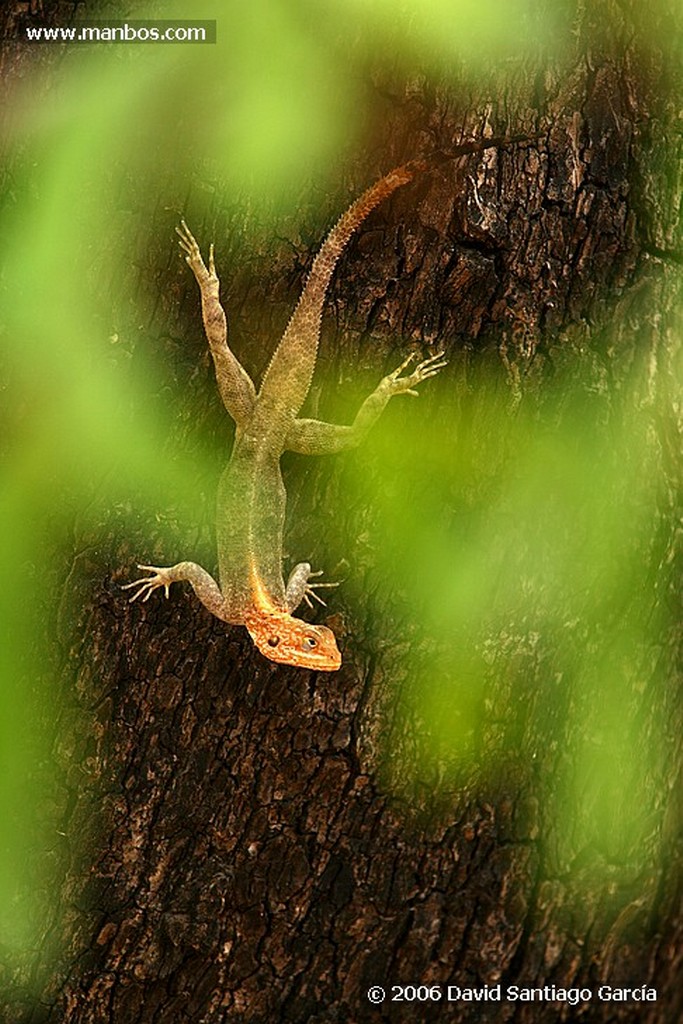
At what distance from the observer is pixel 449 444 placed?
252cm

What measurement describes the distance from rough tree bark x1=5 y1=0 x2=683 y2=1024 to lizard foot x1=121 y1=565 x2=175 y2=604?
35mm

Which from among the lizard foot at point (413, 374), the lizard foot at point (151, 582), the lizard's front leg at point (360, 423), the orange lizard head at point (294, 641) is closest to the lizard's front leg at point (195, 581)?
the lizard foot at point (151, 582)

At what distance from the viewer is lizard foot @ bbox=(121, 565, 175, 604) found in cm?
262

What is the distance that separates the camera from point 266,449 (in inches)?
103

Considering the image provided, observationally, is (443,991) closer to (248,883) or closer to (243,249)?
(248,883)

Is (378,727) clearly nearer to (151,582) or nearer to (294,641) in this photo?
(294,641)

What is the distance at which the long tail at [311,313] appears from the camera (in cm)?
243

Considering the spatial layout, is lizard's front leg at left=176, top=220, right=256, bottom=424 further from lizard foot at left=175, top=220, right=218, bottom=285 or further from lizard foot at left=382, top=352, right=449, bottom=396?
lizard foot at left=382, top=352, right=449, bottom=396

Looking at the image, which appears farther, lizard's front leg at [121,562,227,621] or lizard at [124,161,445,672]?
lizard's front leg at [121,562,227,621]

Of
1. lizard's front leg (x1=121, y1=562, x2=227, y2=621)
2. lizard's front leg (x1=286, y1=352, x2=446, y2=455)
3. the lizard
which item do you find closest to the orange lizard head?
the lizard

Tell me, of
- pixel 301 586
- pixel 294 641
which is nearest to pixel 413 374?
pixel 301 586

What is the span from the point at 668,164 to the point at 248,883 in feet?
7.05

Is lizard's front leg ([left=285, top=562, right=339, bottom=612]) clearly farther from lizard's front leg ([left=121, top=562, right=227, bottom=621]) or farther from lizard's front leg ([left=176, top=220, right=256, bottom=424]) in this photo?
lizard's front leg ([left=176, top=220, right=256, bottom=424])

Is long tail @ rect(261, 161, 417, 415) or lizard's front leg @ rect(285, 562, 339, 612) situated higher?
long tail @ rect(261, 161, 417, 415)
